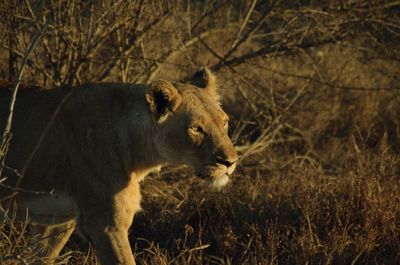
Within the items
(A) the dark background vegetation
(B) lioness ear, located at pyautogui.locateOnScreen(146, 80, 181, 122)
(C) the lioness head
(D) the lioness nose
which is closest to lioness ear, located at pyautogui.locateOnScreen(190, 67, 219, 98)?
(C) the lioness head

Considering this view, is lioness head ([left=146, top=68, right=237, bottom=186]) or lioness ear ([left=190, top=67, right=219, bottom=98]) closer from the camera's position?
lioness head ([left=146, top=68, right=237, bottom=186])

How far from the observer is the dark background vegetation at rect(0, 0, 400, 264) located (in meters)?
5.10

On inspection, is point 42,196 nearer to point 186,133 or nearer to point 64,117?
point 64,117

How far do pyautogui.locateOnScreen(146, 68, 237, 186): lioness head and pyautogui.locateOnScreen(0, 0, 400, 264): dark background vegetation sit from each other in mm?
679

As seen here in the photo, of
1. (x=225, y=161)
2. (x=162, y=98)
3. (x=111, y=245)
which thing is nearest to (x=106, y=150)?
(x=162, y=98)

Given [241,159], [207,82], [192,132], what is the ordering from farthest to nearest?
[241,159] → [207,82] → [192,132]

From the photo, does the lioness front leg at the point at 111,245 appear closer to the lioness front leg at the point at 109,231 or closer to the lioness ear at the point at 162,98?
the lioness front leg at the point at 109,231

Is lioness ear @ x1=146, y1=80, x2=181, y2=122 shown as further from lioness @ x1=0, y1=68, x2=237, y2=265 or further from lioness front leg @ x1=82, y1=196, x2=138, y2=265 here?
lioness front leg @ x1=82, y1=196, x2=138, y2=265

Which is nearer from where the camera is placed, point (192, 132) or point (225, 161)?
point (225, 161)

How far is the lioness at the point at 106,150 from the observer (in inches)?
163

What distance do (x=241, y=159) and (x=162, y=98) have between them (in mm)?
1919

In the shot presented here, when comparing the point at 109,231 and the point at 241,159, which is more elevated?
the point at 109,231

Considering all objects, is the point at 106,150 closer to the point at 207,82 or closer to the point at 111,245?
the point at 111,245

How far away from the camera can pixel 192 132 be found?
13.8 ft
